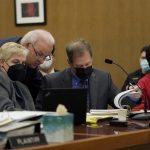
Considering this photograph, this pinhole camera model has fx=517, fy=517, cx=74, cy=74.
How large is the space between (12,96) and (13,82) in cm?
23

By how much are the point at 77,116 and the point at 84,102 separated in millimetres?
90

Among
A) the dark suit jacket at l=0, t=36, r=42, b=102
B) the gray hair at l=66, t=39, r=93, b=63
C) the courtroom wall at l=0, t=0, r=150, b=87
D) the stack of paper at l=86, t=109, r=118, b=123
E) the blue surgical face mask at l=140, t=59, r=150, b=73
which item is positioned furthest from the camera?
the courtroom wall at l=0, t=0, r=150, b=87

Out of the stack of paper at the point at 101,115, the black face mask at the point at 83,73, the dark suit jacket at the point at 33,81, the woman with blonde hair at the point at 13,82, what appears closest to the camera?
the woman with blonde hair at the point at 13,82

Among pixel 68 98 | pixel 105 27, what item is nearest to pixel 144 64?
pixel 105 27

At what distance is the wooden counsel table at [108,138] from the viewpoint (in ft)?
6.51

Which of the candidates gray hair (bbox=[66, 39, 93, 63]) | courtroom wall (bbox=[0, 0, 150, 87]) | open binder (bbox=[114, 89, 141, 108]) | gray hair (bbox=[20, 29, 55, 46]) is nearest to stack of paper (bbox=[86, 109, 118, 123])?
open binder (bbox=[114, 89, 141, 108])

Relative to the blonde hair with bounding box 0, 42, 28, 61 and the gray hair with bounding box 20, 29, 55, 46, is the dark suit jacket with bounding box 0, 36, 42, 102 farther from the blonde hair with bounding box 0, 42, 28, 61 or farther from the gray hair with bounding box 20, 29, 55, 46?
the blonde hair with bounding box 0, 42, 28, 61

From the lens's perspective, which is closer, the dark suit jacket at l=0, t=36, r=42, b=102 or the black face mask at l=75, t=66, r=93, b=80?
the black face mask at l=75, t=66, r=93, b=80

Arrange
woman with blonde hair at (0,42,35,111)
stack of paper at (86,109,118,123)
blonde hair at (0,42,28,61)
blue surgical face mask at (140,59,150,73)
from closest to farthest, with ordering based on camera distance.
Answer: woman with blonde hair at (0,42,35,111) < stack of paper at (86,109,118,123) < blonde hair at (0,42,28,61) < blue surgical face mask at (140,59,150,73)

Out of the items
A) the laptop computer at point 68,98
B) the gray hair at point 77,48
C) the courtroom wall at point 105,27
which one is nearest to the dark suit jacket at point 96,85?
the gray hair at point 77,48

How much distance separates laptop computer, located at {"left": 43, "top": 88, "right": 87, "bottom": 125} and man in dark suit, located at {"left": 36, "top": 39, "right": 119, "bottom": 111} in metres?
1.36

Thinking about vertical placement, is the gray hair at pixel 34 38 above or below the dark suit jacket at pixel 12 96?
above

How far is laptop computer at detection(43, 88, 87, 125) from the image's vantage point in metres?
2.71

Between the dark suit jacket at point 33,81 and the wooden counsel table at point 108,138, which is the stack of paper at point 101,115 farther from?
the dark suit jacket at point 33,81
